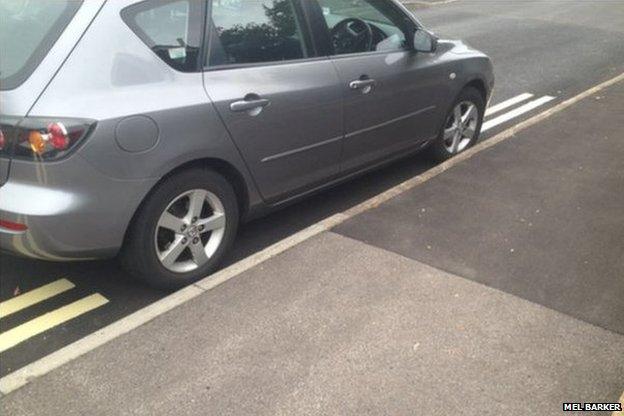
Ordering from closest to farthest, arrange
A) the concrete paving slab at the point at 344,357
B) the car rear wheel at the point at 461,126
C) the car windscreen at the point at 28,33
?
the concrete paving slab at the point at 344,357 → the car windscreen at the point at 28,33 → the car rear wheel at the point at 461,126

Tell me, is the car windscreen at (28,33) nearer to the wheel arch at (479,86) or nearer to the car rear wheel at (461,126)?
the car rear wheel at (461,126)

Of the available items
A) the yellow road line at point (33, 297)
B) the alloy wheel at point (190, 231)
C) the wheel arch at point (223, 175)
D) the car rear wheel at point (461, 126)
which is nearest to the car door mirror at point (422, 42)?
the car rear wheel at point (461, 126)

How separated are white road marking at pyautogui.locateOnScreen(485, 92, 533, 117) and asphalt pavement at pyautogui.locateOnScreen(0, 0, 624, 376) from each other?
0.08 m

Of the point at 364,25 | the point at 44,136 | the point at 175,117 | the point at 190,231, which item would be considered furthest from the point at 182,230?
the point at 364,25

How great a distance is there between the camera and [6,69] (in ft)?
9.64

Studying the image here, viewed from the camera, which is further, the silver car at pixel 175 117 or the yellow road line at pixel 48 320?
the yellow road line at pixel 48 320

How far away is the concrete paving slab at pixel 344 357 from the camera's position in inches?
104

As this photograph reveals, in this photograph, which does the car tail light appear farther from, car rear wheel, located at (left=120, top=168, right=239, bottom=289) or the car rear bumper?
car rear wheel, located at (left=120, top=168, right=239, bottom=289)

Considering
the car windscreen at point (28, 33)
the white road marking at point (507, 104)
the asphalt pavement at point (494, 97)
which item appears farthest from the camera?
the white road marking at point (507, 104)

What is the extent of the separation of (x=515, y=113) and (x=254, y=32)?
4497 millimetres

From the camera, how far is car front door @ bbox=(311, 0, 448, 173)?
13.7 feet

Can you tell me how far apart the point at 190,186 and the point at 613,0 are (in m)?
18.3

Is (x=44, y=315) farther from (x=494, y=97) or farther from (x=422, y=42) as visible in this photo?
(x=494, y=97)

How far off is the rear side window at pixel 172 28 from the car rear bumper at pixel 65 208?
0.66 m
